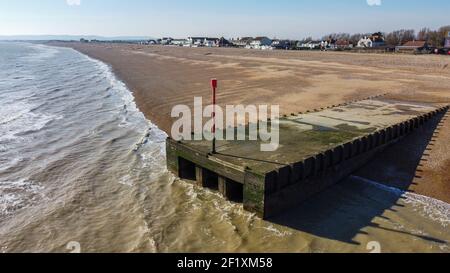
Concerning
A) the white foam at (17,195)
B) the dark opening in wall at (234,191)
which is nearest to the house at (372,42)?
the dark opening in wall at (234,191)

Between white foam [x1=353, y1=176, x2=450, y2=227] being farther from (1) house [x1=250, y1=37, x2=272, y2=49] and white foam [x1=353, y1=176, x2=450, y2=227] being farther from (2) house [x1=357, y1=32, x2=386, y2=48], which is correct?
(1) house [x1=250, y1=37, x2=272, y2=49]

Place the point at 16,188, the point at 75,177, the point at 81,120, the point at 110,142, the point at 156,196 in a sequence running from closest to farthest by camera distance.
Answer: the point at 156,196 < the point at 16,188 < the point at 75,177 < the point at 110,142 < the point at 81,120

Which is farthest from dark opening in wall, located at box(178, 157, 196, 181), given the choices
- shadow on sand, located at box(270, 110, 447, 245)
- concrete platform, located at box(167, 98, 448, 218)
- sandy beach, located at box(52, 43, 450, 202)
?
sandy beach, located at box(52, 43, 450, 202)

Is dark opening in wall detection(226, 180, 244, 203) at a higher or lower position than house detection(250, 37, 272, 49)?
lower

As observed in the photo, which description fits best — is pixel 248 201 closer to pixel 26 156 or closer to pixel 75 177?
pixel 75 177

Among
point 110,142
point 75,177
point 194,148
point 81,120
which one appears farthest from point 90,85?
point 194,148

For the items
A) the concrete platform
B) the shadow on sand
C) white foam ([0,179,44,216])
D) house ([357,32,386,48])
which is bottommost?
white foam ([0,179,44,216])
